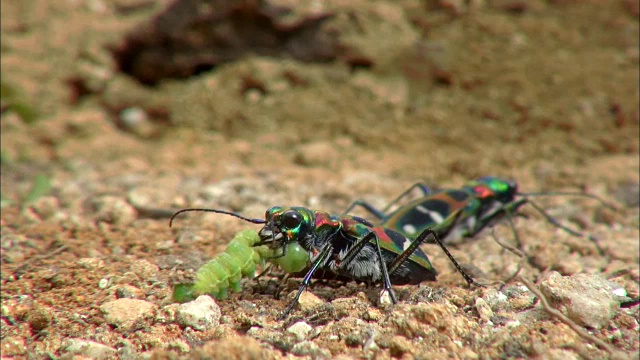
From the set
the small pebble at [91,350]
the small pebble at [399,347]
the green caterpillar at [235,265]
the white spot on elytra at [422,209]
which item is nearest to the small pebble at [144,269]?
the green caterpillar at [235,265]

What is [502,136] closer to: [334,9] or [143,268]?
[334,9]

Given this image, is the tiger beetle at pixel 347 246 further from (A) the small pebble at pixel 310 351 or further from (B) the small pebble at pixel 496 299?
(A) the small pebble at pixel 310 351

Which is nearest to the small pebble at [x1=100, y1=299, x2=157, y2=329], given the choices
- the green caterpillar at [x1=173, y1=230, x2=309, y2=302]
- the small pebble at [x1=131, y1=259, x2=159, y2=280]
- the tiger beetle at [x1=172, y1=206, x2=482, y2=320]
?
the green caterpillar at [x1=173, y1=230, x2=309, y2=302]

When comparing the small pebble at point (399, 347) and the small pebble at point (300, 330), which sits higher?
the small pebble at point (399, 347)

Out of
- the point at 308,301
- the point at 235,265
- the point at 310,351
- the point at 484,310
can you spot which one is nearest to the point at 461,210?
the point at 484,310

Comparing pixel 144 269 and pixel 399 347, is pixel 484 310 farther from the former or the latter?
pixel 144 269

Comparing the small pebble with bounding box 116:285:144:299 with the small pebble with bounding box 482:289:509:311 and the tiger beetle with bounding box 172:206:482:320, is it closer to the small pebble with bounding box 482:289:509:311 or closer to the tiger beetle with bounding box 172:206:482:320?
the tiger beetle with bounding box 172:206:482:320
